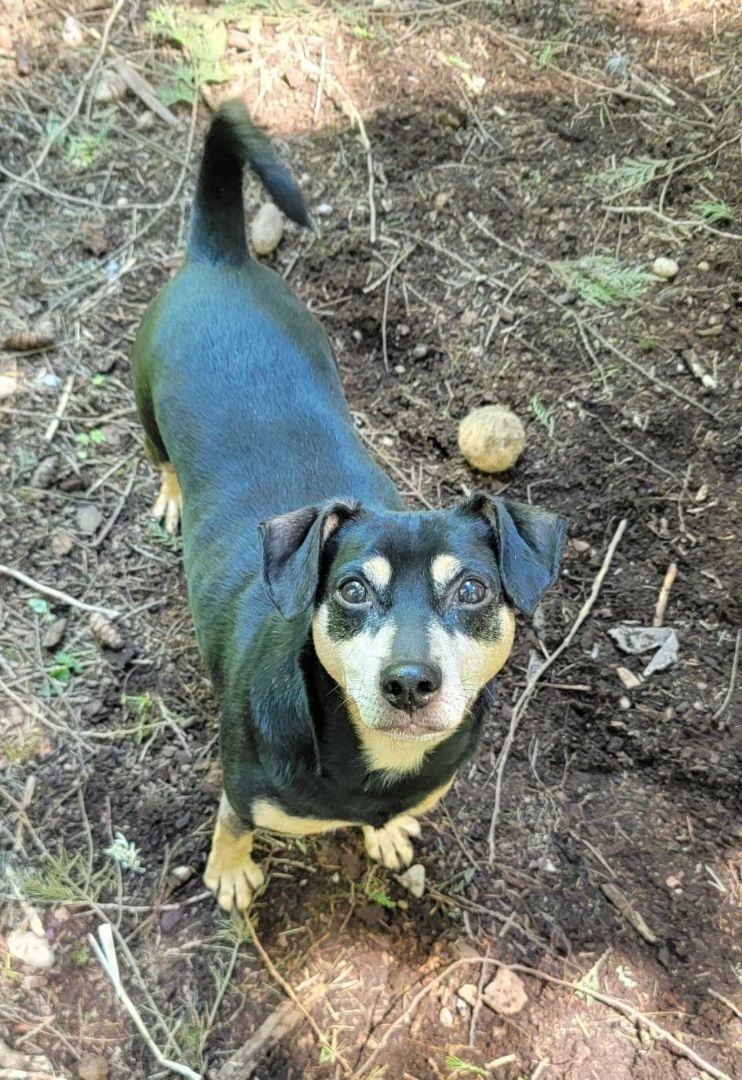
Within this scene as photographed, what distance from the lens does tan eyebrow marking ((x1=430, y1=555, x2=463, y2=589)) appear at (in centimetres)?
196

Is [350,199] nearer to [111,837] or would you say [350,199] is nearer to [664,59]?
[664,59]

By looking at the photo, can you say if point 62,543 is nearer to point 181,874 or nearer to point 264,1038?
point 181,874

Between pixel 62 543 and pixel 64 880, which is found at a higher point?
pixel 62 543

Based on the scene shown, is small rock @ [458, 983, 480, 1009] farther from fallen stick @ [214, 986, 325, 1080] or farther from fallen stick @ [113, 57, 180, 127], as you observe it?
fallen stick @ [113, 57, 180, 127]

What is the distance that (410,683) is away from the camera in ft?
5.76

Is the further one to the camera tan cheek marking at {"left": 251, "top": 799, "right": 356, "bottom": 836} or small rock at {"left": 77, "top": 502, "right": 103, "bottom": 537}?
small rock at {"left": 77, "top": 502, "right": 103, "bottom": 537}

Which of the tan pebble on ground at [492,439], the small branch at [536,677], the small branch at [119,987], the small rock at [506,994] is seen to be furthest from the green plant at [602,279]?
the small branch at [119,987]

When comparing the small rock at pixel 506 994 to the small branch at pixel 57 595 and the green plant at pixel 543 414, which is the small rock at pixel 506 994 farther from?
the green plant at pixel 543 414

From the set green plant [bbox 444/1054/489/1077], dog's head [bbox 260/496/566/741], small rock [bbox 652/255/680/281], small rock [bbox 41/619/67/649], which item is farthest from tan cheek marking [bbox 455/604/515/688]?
small rock [bbox 652/255/680/281]

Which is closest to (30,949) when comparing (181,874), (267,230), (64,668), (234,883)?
(181,874)

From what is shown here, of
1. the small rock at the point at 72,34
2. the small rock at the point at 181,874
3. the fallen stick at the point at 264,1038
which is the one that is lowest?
the fallen stick at the point at 264,1038

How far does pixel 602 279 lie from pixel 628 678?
70.0 inches

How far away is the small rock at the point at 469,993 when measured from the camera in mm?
2678

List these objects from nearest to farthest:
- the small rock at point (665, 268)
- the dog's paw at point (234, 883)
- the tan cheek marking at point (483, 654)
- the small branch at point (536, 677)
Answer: the tan cheek marking at point (483, 654) < the dog's paw at point (234, 883) < the small branch at point (536, 677) < the small rock at point (665, 268)
